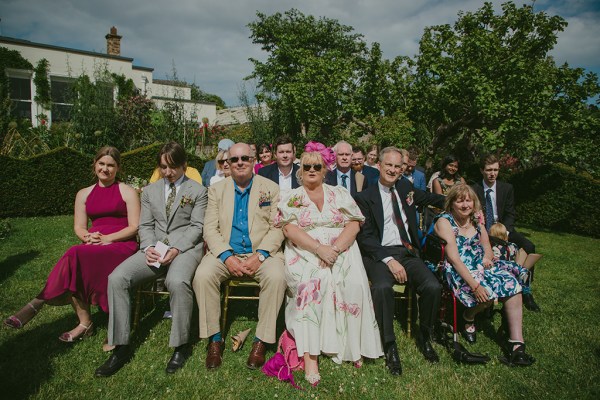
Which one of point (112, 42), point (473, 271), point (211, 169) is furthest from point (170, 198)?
point (112, 42)

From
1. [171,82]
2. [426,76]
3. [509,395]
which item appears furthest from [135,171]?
[509,395]

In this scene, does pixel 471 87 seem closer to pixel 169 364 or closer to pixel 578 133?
pixel 578 133

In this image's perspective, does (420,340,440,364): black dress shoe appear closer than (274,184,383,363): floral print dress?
No

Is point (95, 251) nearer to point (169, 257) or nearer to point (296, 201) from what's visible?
point (169, 257)

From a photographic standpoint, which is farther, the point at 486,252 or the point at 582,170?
the point at 582,170

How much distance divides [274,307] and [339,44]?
83.8 feet

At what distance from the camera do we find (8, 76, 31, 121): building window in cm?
1728

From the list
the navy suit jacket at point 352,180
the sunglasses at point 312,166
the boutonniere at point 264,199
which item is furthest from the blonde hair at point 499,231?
the boutonniere at point 264,199

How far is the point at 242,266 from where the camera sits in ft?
12.1

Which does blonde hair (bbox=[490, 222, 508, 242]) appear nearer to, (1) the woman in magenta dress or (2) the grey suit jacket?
(2) the grey suit jacket

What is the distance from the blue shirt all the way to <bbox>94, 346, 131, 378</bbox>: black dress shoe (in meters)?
1.42

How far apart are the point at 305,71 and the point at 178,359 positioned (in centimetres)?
1219

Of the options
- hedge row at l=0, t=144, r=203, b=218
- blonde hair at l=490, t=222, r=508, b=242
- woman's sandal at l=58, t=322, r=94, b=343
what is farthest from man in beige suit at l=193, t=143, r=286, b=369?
hedge row at l=0, t=144, r=203, b=218

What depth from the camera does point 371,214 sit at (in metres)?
4.23
